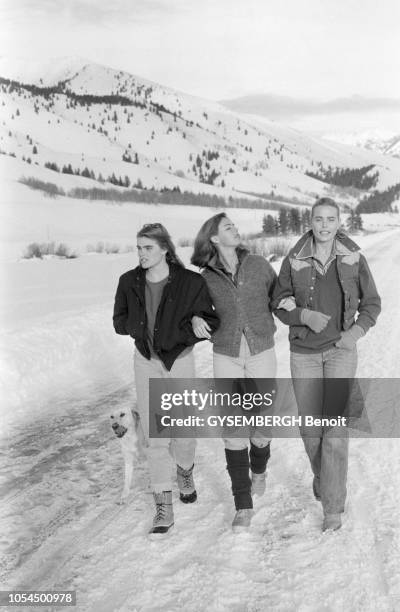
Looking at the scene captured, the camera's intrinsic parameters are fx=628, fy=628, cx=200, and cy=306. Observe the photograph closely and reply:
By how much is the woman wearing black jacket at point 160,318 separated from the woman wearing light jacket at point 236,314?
0.12 meters

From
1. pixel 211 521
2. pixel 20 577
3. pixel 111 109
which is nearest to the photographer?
pixel 20 577

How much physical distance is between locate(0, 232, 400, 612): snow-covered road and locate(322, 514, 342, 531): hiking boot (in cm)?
4

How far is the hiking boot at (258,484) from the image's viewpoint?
4432 mm

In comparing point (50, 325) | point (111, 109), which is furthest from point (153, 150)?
point (50, 325)

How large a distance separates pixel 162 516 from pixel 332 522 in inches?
41.8

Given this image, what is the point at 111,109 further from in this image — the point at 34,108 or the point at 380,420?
the point at 380,420

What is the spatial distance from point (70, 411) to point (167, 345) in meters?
2.67

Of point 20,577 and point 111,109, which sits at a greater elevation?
point 111,109

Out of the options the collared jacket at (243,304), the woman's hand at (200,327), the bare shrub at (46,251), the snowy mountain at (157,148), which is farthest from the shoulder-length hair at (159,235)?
the snowy mountain at (157,148)

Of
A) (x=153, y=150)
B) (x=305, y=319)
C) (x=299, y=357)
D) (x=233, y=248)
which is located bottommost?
(x=299, y=357)

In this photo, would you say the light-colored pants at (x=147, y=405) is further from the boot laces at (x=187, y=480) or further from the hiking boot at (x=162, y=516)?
the boot laces at (x=187, y=480)

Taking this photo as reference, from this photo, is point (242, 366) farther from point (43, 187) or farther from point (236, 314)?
point (43, 187)

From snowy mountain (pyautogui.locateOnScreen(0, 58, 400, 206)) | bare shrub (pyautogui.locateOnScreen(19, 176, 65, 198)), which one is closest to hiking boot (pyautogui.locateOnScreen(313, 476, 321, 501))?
bare shrub (pyautogui.locateOnScreen(19, 176, 65, 198))

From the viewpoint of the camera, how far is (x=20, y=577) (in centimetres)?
353
